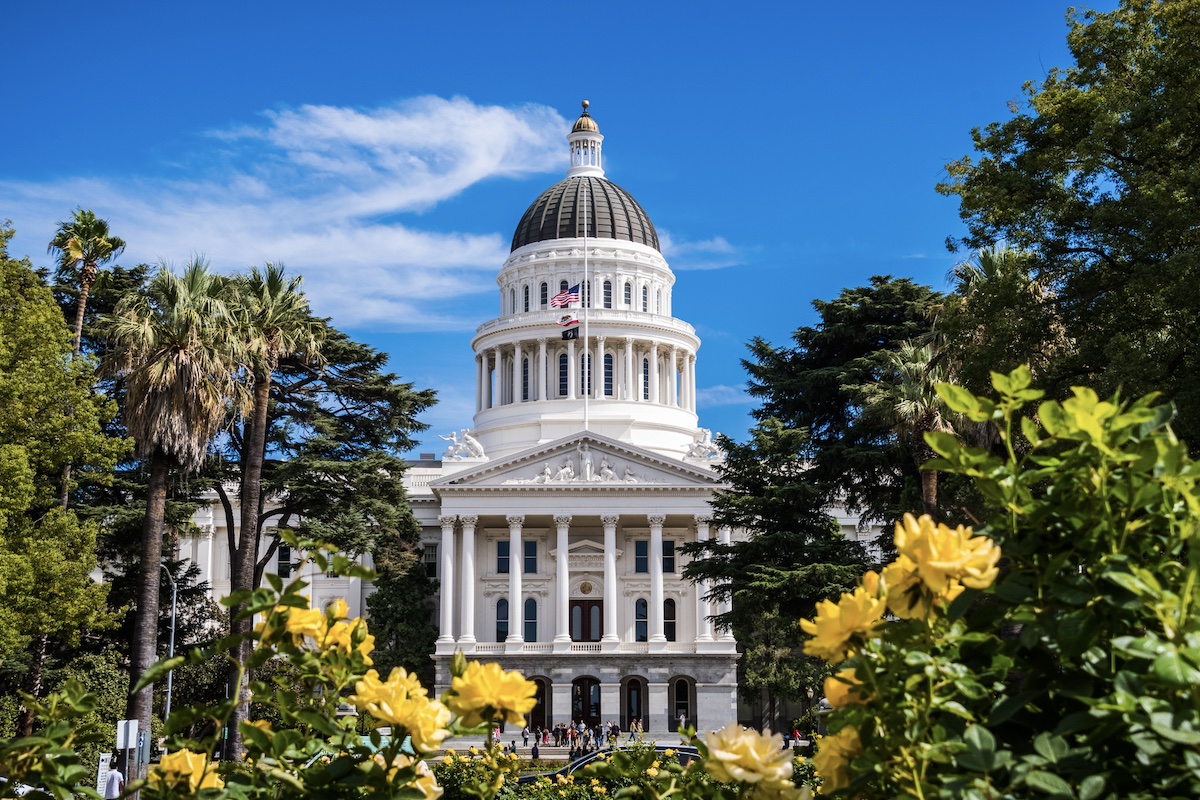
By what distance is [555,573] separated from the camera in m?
79.5

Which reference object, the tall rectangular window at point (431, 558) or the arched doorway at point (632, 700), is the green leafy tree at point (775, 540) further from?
the tall rectangular window at point (431, 558)

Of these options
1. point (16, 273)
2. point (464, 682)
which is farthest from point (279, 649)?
point (16, 273)

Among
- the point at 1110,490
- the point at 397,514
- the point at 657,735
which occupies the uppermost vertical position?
the point at 397,514

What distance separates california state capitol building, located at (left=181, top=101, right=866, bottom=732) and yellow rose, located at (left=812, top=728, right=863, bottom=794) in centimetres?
6628

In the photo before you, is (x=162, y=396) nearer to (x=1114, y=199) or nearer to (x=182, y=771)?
(x=1114, y=199)

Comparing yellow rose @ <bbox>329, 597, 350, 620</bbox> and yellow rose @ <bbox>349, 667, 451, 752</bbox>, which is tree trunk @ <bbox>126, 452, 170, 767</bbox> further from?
yellow rose @ <bbox>349, 667, 451, 752</bbox>

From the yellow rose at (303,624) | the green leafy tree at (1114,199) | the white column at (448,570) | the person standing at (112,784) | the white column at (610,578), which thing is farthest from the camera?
the white column at (610,578)

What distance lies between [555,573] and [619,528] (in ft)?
15.3

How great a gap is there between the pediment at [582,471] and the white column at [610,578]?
212 centimetres

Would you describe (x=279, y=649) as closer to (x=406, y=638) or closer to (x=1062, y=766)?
(x=1062, y=766)

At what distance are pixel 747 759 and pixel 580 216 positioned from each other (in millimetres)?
95564

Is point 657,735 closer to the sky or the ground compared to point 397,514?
closer to the ground

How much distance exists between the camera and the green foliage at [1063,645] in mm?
Result: 3400

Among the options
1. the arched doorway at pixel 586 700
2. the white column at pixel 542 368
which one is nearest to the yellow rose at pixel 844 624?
the arched doorway at pixel 586 700
